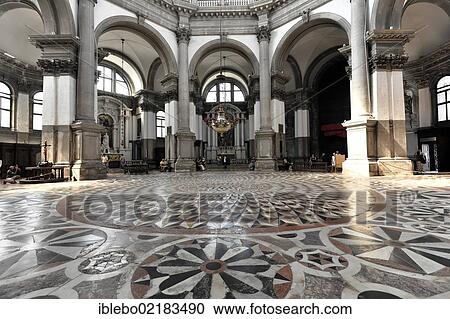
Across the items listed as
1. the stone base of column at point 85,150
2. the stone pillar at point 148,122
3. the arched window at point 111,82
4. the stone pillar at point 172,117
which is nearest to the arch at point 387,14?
the stone pillar at point 172,117

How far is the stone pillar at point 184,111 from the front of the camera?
13805 mm

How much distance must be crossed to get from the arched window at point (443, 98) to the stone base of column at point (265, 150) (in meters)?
10.3

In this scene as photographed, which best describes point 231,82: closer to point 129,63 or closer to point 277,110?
point 129,63

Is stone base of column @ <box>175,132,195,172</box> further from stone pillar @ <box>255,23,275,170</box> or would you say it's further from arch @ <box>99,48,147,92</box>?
arch @ <box>99,48,147,92</box>

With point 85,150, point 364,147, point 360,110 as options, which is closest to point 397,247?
point 364,147

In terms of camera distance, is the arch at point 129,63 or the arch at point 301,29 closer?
the arch at point 301,29

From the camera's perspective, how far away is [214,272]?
1.43 meters

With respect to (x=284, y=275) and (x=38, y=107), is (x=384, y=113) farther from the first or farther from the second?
(x=38, y=107)

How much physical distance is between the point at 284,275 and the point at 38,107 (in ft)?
65.6

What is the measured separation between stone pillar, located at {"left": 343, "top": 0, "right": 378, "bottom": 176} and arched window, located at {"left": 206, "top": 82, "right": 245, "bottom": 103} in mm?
17200

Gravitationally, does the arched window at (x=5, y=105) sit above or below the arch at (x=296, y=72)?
below

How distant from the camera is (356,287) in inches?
48.9

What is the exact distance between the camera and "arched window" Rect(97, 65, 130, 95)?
19.0 meters

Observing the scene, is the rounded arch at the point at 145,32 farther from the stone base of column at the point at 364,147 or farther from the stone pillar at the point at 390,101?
the stone base of column at the point at 364,147
